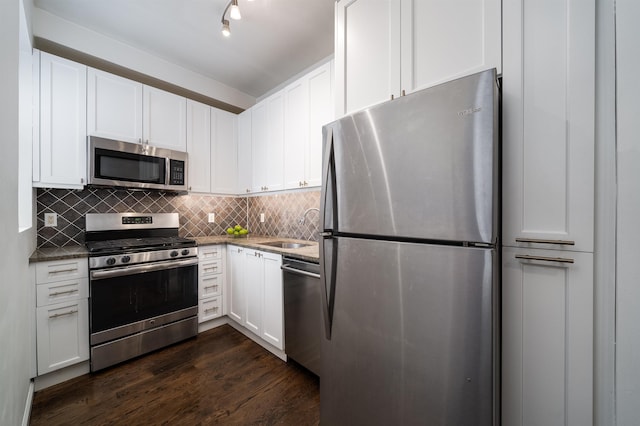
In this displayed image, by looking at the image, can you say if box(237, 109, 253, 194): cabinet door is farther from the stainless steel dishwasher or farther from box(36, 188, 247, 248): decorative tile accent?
the stainless steel dishwasher

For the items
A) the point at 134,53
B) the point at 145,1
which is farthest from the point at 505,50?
the point at 134,53

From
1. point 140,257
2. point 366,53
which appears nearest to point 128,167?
point 140,257

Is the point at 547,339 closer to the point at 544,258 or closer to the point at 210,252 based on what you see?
the point at 544,258

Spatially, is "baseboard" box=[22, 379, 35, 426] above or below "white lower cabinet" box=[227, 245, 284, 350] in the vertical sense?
below

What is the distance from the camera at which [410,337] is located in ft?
→ 3.27

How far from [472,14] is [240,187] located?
2805 mm

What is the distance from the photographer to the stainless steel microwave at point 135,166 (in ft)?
7.05

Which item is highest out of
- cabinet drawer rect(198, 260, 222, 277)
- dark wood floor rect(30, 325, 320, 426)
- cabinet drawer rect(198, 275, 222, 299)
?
cabinet drawer rect(198, 260, 222, 277)

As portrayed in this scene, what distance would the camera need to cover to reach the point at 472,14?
3.38 feet

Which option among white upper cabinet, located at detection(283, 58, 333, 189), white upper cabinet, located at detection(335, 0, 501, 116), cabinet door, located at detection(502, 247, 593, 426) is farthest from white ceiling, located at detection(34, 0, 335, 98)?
cabinet door, located at detection(502, 247, 593, 426)

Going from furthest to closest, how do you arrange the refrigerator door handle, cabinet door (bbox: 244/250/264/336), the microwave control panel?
the microwave control panel, cabinet door (bbox: 244/250/264/336), the refrigerator door handle

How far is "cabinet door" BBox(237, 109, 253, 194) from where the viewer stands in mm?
3025

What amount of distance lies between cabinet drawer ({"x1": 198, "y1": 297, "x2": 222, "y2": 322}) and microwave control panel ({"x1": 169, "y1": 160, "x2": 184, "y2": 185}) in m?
1.30

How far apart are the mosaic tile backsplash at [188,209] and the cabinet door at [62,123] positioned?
288 mm
